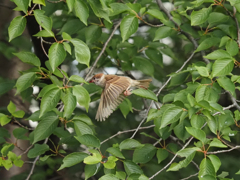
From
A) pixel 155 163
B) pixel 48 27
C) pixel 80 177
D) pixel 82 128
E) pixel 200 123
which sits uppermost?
pixel 48 27

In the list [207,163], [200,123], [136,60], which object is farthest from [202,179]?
[136,60]

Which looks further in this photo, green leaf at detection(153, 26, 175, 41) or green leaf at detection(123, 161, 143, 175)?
green leaf at detection(153, 26, 175, 41)

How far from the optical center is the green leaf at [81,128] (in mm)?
2297

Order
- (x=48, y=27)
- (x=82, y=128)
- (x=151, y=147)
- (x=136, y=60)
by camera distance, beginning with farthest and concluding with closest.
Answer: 1. (x=136, y=60)
2. (x=151, y=147)
3. (x=82, y=128)
4. (x=48, y=27)

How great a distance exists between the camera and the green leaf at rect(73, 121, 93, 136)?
2.30 m

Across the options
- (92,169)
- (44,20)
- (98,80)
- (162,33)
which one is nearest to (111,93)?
(98,80)

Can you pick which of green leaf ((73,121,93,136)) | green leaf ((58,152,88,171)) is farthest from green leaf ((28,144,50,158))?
green leaf ((58,152,88,171))

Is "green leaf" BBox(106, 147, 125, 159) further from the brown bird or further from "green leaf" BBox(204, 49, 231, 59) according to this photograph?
"green leaf" BBox(204, 49, 231, 59)

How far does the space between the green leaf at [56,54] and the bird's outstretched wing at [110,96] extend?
0.84 metres

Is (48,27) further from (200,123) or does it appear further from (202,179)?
(202,179)

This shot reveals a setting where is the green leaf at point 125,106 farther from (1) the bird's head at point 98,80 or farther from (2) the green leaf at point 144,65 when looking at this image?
(2) the green leaf at point 144,65

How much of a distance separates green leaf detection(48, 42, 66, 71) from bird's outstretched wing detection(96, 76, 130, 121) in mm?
841

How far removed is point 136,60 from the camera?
11.4 feet

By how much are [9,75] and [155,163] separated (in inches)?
80.7
